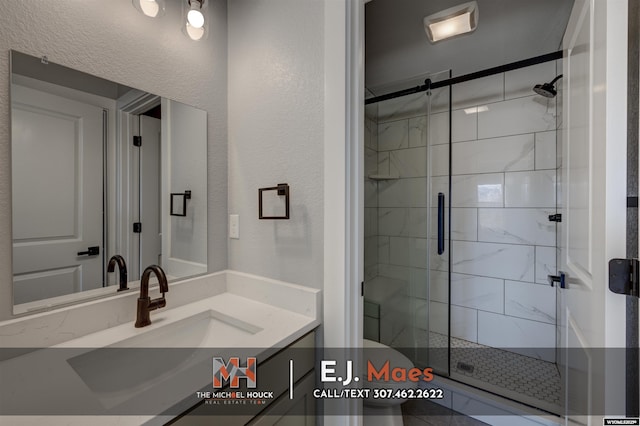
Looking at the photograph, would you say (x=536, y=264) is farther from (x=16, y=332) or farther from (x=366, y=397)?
(x=16, y=332)

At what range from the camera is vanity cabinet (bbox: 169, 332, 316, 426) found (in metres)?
0.67

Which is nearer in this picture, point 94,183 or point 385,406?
point 94,183

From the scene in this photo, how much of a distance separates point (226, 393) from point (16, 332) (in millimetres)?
657

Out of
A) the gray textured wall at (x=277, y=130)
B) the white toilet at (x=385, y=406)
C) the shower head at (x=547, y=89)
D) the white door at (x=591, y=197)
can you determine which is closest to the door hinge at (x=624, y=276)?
the white door at (x=591, y=197)

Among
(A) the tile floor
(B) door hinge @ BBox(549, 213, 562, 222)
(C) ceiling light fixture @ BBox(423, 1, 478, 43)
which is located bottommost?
(A) the tile floor

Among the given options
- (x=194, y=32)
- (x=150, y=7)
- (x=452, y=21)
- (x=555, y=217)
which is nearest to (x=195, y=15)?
(x=194, y=32)

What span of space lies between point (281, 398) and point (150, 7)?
1.50m

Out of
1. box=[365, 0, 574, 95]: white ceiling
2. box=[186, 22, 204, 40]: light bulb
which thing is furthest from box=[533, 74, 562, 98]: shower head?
→ box=[186, 22, 204, 40]: light bulb

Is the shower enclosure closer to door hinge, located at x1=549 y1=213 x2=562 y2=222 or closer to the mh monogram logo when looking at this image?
door hinge, located at x1=549 y1=213 x2=562 y2=222

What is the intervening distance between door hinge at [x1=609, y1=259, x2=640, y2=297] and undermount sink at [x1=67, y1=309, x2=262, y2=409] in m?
1.10

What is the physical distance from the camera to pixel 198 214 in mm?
1292

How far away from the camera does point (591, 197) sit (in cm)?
88

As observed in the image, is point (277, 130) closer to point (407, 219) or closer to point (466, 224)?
→ point (407, 219)

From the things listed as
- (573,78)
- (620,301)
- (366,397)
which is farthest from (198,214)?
(573,78)
